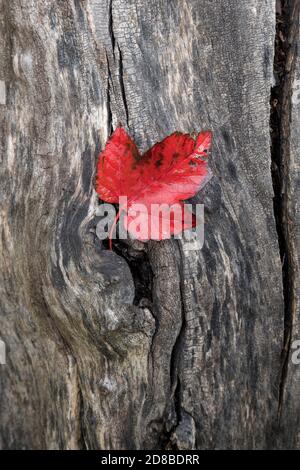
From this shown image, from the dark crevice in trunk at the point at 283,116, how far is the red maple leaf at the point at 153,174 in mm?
309

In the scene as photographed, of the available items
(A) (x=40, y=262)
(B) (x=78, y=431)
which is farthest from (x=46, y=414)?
(A) (x=40, y=262)

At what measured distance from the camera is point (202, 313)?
4.69 ft

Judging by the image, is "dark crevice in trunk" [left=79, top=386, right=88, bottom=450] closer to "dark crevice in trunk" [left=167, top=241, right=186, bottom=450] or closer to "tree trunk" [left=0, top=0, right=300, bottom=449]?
"tree trunk" [left=0, top=0, right=300, bottom=449]

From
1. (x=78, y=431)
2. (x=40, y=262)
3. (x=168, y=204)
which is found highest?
(x=168, y=204)

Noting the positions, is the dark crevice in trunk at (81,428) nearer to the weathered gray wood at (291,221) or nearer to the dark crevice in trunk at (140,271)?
the dark crevice in trunk at (140,271)

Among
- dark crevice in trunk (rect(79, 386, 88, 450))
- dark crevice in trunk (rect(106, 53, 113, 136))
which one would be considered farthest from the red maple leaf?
dark crevice in trunk (rect(79, 386, 88, 450))

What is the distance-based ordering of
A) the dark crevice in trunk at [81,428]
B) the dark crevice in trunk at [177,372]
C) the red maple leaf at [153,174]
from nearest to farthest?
the red maple leaf at [153,174] → the dark crevice in trunk at [177,372] → the dark crevice in trunk at [81,428]

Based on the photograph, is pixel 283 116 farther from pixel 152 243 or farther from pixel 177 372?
pixel 177 372

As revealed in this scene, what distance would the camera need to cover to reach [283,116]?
4.85 ft

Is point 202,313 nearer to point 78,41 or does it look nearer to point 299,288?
point 299,288

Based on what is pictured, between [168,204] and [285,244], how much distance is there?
1.47 feet

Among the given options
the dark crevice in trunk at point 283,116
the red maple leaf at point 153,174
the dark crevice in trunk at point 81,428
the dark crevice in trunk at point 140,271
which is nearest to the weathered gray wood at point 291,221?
the dark crevice in trunk at point 283,116

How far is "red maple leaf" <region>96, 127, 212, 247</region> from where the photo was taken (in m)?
1.27

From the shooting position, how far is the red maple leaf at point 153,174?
4.16 feet
